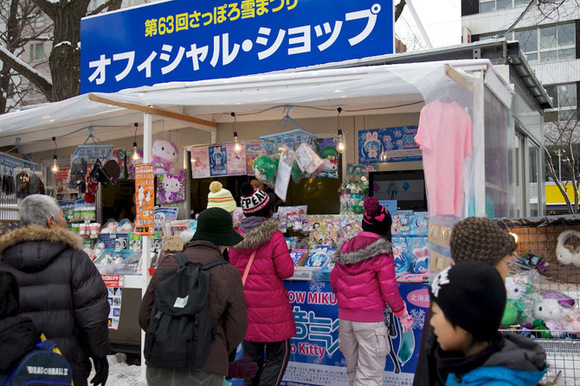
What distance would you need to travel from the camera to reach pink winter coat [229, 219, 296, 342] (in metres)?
4.33

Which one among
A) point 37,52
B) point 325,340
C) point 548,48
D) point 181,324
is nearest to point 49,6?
point 325,340

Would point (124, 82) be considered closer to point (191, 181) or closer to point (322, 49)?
point (191, 181)

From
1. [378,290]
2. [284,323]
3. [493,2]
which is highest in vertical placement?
[493,2]

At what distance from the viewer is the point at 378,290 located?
4.10 m

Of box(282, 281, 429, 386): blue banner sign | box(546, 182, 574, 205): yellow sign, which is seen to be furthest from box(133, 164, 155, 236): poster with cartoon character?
box(546, 182, 574, 205): yellow sign

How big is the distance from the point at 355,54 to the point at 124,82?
367 centimetres

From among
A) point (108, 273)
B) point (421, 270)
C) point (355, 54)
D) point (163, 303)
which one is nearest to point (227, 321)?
point (163, 303)

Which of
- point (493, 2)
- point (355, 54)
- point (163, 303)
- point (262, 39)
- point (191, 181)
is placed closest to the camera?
point (163, 303)

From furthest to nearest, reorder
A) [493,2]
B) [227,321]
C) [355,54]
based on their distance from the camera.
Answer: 1. [493,2]
2. [355,54]
3. [227,321]

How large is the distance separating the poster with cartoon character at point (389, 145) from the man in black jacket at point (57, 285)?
3923 mm

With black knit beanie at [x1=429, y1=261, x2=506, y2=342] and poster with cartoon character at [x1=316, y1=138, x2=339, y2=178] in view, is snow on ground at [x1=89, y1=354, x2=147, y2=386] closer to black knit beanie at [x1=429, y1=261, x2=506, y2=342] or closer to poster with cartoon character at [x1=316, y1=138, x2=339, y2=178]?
poster with cartoon character at [x1=316, y1=138, x2=339, y2=178]

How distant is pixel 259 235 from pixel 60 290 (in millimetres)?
1721

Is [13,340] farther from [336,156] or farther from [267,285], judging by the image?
[336,156]

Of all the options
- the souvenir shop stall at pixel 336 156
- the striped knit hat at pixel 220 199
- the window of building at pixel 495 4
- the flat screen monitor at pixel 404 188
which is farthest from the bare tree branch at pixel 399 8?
the window of building at pixel 495 4
